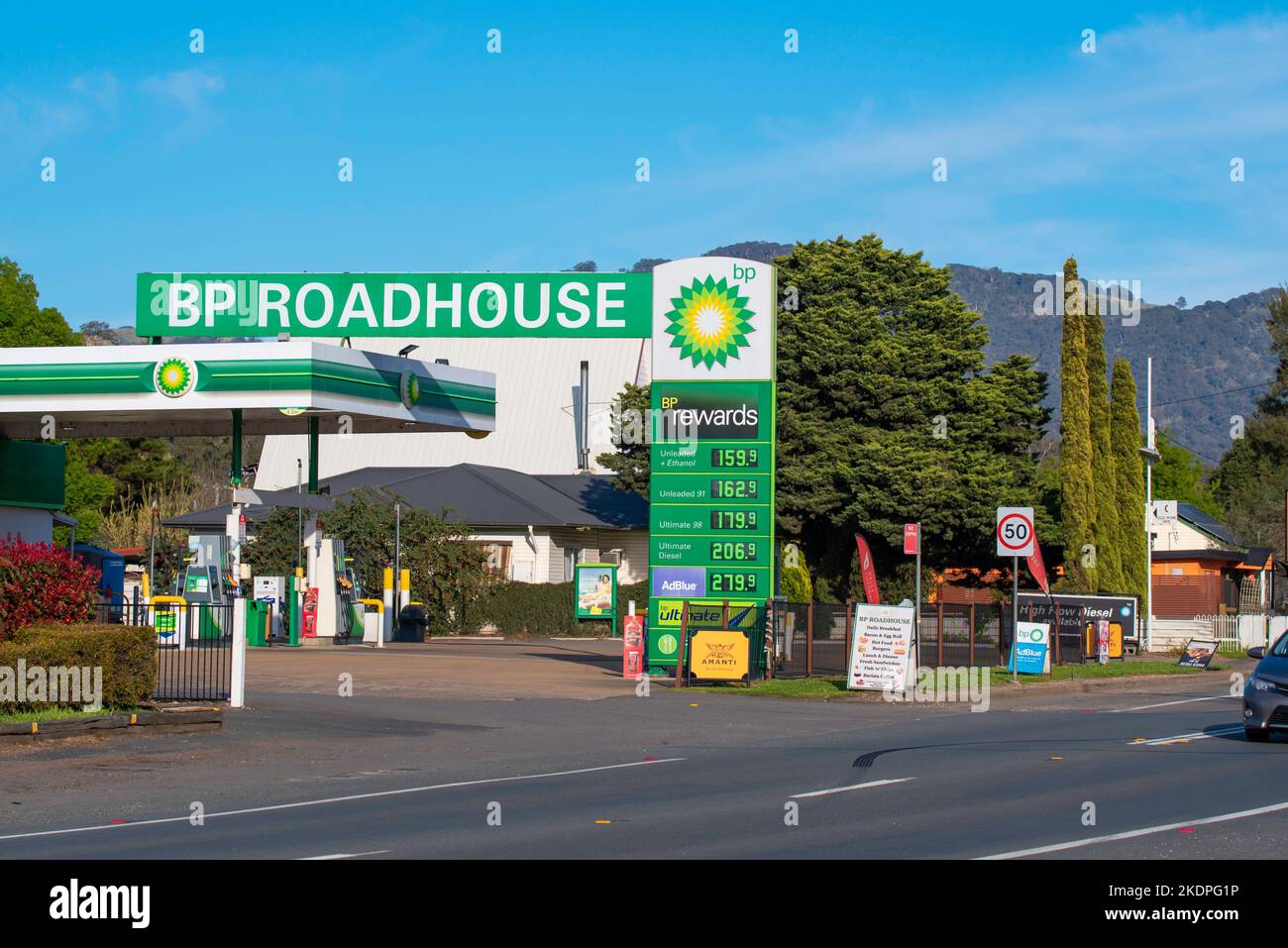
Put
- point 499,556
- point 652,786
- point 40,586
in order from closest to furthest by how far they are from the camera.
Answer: point 652,786 → point 40,586 → point 499,556

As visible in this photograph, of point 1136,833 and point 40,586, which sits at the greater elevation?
point 40,586

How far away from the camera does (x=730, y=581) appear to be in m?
28.6

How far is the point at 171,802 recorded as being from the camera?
1387cm

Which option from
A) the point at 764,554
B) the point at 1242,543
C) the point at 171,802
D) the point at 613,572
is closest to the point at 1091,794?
the point at 171,802

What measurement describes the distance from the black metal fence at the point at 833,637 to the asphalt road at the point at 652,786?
5169mm

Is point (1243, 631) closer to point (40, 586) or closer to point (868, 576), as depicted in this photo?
point (868, 576)

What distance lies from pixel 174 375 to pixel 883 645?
630 inches

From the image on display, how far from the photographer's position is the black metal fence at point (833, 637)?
2925cm

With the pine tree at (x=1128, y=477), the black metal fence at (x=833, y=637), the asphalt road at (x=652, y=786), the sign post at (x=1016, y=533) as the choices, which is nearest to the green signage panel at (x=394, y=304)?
the black metal fence at (x=833, y=637)

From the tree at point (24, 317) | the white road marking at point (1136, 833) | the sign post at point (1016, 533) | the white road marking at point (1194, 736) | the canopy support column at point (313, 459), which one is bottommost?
the white road marking at point (1194, 736)

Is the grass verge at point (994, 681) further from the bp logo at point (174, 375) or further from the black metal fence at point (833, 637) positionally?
the bp logo at point (174, 375)

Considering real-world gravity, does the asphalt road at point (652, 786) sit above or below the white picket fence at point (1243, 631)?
above
